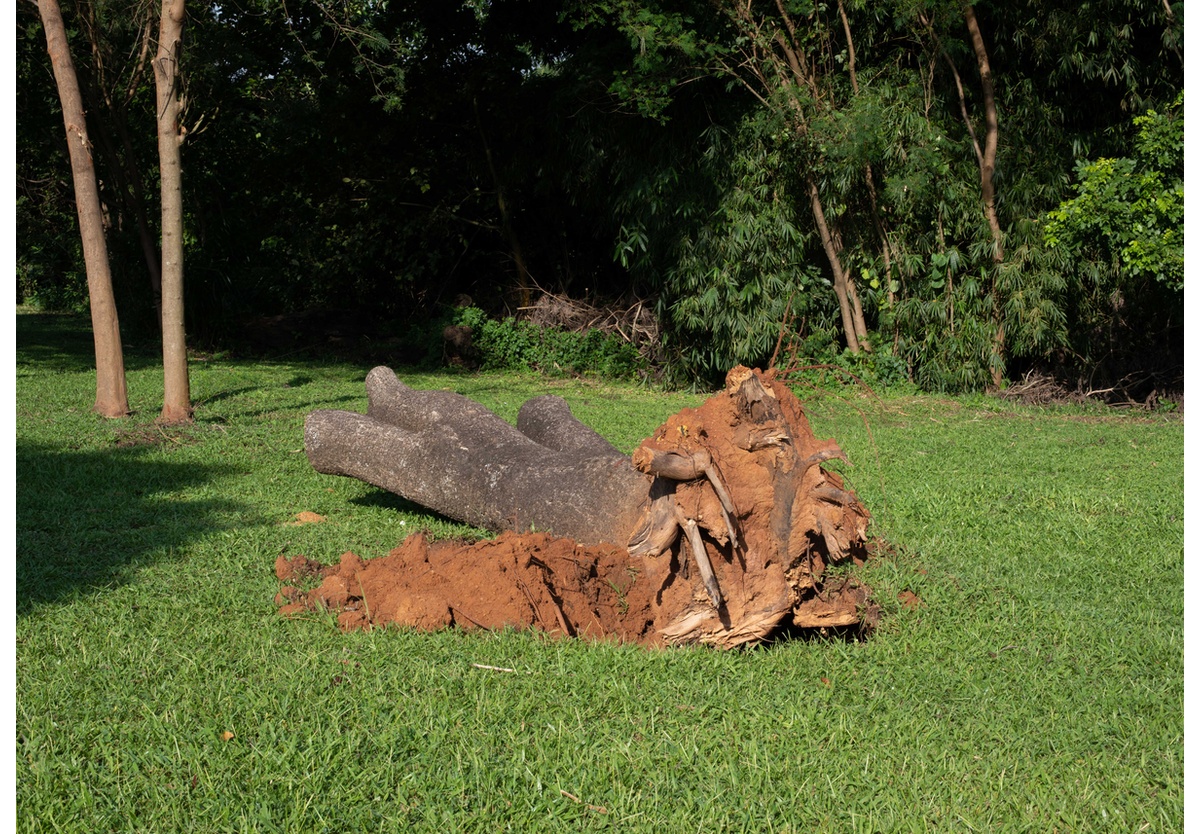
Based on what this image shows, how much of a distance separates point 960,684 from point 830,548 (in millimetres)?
662

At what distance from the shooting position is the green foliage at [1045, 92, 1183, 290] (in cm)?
962

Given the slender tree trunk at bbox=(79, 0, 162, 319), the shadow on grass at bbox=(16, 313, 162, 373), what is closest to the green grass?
the shadow on grass at bbox=(16, 313, 162, 373)

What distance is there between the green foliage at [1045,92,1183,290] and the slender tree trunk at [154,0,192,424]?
8.55m

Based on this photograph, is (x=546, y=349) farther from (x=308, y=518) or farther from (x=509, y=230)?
(x=308, y=518)

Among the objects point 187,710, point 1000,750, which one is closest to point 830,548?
point 1000,750

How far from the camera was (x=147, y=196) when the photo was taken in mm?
21156

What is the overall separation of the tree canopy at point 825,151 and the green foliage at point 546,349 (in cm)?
66

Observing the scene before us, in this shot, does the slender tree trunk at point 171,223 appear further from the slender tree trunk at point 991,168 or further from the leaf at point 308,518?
the slender tree trunk at point 991,168

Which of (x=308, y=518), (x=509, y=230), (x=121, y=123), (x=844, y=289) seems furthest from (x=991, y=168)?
(x=121, y=123)

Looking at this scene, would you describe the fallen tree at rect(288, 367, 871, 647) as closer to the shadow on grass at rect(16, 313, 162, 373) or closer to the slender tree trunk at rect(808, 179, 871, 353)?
the slender tree trunk at rect(808, 179, 871, 353)

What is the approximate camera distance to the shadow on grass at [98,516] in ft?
15.0

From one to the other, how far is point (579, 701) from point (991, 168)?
9.90 metres

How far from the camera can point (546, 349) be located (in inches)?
596
